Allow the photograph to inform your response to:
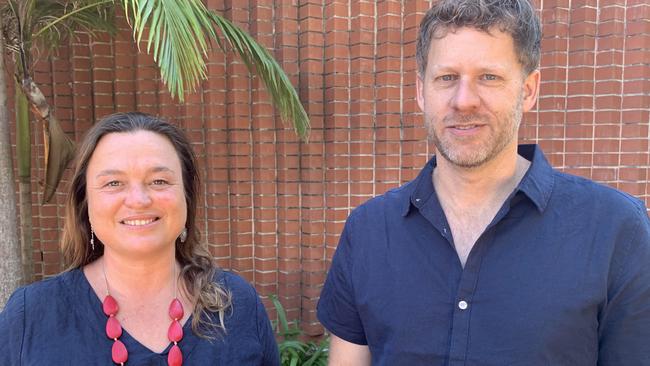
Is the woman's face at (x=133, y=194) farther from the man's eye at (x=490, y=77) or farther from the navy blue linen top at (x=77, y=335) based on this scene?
the man's eye at (x=490, y=77)

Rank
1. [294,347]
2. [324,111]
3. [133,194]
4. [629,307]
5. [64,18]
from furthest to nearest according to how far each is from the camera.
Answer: [324,111] < [294,347] < [64,18] < [133,194] < [629,307]

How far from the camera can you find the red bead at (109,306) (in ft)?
5.56

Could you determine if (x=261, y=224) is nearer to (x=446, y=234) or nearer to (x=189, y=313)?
(x=189, y=313)

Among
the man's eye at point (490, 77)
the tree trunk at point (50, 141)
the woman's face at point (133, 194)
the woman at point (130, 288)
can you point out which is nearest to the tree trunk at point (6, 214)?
the tree trunk at point (50, 141)

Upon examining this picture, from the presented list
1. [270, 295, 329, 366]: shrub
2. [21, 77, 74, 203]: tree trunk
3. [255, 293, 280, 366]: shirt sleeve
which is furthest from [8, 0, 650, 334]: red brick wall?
[255, 293, 280, 366]: shirt sleeve

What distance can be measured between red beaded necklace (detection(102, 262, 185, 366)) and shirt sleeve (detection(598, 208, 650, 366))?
1.31 meters

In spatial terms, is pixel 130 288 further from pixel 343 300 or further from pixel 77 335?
pixel 343 300

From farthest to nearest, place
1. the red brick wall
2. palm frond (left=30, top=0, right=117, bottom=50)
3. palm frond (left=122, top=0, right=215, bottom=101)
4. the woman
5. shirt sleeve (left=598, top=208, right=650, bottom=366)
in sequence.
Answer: the red brick wall
palm frond (left=30, top=0, right=117, bottom=50)
palm frond (left=122, top=0, right=215, bottom=101)
the woman
shirt sleeve (left=598, top=208, right=650, bottom=366)

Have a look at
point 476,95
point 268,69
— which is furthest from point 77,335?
point 268,69

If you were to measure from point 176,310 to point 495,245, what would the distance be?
1.09 metres

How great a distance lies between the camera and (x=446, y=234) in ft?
5.30

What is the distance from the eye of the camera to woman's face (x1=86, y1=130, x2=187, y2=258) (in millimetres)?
1651

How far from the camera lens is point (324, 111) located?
4383 millimetres

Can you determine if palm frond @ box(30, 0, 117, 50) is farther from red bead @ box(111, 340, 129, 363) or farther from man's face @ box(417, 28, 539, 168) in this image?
man's face @ box(417, 28, 539, 168)
